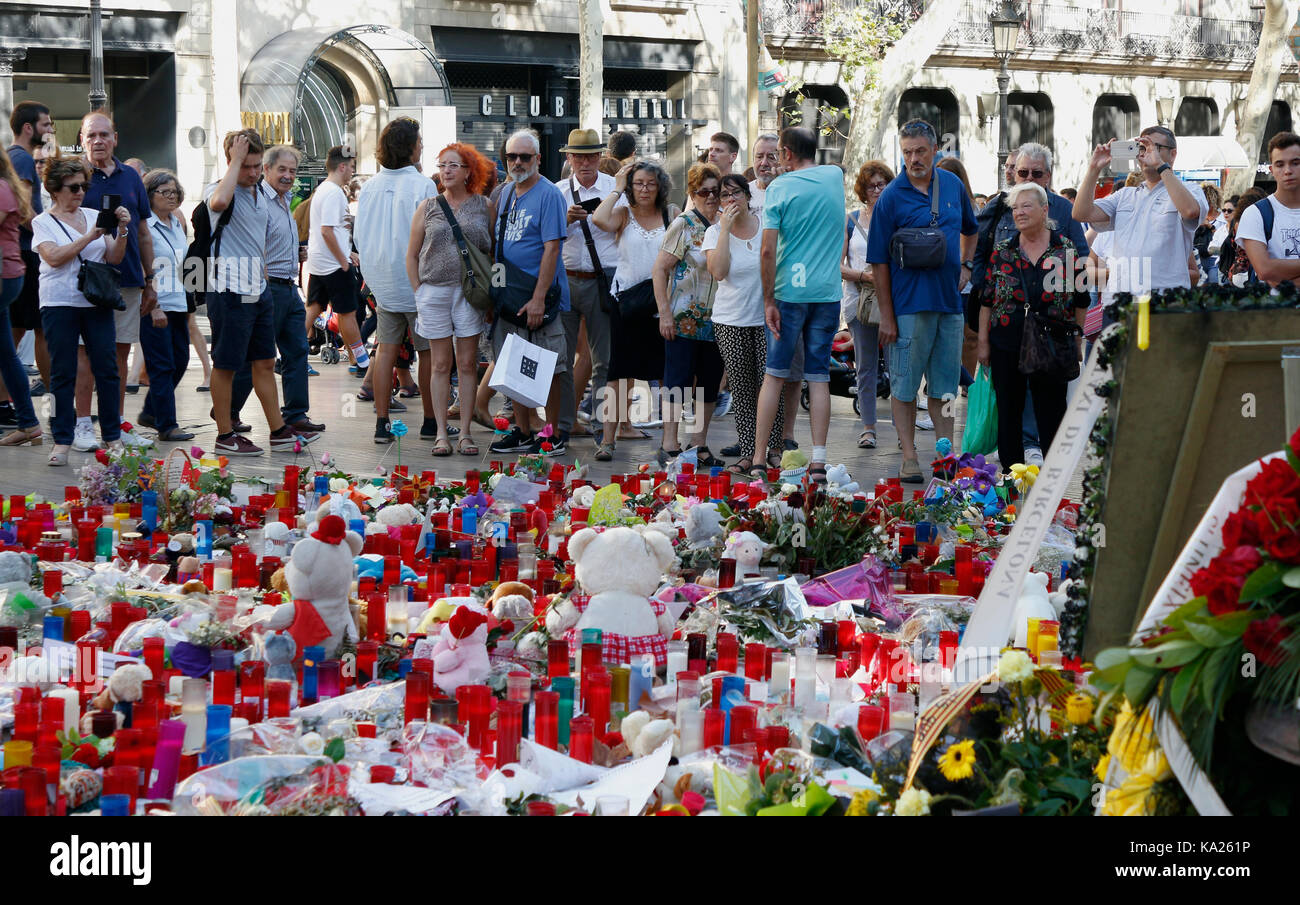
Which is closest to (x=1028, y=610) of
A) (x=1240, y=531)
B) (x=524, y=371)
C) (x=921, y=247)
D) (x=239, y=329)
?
(x=1240, y=531)

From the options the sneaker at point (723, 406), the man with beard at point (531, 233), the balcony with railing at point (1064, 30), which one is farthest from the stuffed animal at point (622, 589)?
the balcony with railing at point (1064, 30)

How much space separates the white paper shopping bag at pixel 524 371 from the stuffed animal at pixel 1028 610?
446 centimetres

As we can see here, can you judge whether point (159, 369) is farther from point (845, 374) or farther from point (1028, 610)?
point (1028, 610)

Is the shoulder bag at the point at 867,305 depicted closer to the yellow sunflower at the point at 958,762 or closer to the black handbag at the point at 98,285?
the black handbag at the point at 98,285

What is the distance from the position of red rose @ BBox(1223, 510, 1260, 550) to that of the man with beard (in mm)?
6750

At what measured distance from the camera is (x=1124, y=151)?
871 cm

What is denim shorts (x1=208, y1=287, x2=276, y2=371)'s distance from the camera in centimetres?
891

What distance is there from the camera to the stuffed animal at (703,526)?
6223 millimetres

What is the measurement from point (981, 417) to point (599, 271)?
274 cm

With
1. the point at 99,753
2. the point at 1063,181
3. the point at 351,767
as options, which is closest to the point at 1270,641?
the point at 351,767

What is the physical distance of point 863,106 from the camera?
25094 mm

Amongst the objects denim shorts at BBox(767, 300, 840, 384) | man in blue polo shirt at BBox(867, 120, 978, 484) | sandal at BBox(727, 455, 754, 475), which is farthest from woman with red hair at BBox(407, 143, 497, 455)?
man in blue polo shirt at BBox(867, 120, 978, 484)

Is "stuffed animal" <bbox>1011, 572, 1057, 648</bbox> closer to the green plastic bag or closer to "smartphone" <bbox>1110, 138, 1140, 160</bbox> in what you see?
the green plastic bag
